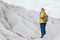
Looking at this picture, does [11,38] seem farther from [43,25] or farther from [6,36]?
[43,25]

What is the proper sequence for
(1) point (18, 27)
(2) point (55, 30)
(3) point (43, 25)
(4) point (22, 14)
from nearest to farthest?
(2) point (55, 30)
(3) point (43, 25)
(1) point (18, 27)
(4) point (22, 14)

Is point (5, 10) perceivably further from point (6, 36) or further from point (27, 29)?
point (6, 36)

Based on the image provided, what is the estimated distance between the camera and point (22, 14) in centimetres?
2225

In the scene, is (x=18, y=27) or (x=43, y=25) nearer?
(x=43, y=25)

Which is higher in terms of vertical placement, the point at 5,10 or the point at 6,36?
the point at 5,10

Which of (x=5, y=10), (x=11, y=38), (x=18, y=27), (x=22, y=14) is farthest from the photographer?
(x=22, y=14)

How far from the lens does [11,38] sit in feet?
53.0

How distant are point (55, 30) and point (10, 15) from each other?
28.6 feet

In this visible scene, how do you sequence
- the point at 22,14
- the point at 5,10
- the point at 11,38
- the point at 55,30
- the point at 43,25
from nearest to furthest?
the point at 55,30, the point at 11,38, the point at 43,25, the point at 5,10, the point at 22,14

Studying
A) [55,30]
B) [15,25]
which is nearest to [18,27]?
[15,25]

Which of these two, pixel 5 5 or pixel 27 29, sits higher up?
pixel 5 5

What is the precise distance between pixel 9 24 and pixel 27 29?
3.54 ft

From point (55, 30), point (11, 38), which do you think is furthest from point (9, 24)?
point (55, 30)

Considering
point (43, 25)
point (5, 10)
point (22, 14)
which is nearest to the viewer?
point (43, 25)
